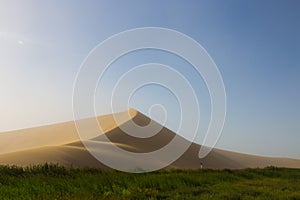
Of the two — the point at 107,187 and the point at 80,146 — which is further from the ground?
the point at 107,187

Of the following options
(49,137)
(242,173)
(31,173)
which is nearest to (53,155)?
(242,173)

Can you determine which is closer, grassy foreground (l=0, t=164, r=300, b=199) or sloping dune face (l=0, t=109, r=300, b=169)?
grassy foreground (l=0, t=164, r=300, b=199)

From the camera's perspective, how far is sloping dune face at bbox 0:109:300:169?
218 ft

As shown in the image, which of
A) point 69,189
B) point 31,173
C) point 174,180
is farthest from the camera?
point 174,180

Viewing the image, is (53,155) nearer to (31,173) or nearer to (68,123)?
(31,173)

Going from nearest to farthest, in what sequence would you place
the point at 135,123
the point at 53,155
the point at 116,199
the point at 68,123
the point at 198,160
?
the point at 116,199 → the point at 53,155 → the point at 198,160 → the point at 135,123 → the point at 68,123

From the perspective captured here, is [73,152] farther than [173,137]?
No

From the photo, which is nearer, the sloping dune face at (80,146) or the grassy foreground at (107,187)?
the grassy foreground at (107,187)

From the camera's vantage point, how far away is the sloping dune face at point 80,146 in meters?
66.5

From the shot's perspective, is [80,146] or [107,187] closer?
[107,187]

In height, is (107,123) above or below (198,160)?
above

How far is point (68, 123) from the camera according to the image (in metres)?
171

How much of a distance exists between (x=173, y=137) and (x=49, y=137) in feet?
149

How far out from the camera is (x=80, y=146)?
88.2 meters
